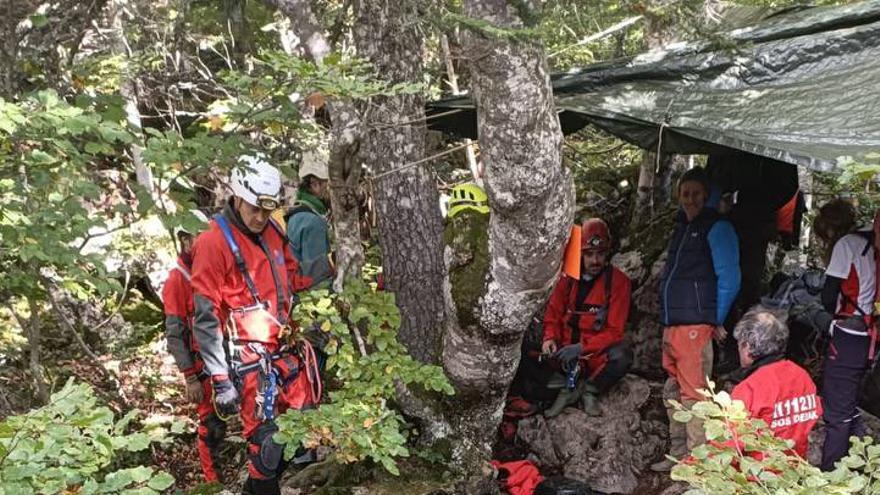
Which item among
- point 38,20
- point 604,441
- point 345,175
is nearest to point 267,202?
point 345,175

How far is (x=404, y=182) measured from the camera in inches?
173

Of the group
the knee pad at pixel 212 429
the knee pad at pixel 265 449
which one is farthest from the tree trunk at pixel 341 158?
the knee pad at pixel 212 429

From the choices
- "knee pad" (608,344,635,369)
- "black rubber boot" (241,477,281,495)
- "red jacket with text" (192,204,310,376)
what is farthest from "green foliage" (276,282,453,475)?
"knee pad" (608,344,635,369)

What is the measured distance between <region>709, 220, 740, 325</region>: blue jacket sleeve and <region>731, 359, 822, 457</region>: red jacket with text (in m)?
1.42

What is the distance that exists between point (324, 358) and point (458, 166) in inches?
220

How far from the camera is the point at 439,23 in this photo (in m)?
3.02

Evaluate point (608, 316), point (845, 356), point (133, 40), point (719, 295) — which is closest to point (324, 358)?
point (608, 316)

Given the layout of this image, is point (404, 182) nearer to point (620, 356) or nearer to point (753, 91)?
point (753, 91)

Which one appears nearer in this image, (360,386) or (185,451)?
(360,386)

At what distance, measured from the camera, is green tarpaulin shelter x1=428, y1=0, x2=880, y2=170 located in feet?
12.7

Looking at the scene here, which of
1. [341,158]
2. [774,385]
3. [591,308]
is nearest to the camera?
[774,385]

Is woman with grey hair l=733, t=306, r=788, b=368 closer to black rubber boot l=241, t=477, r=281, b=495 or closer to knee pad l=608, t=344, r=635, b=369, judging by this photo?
knee pad l=608, t=344, r=635, b=369

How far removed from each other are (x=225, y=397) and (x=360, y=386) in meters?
1.03

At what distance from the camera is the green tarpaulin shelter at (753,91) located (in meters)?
3.88
